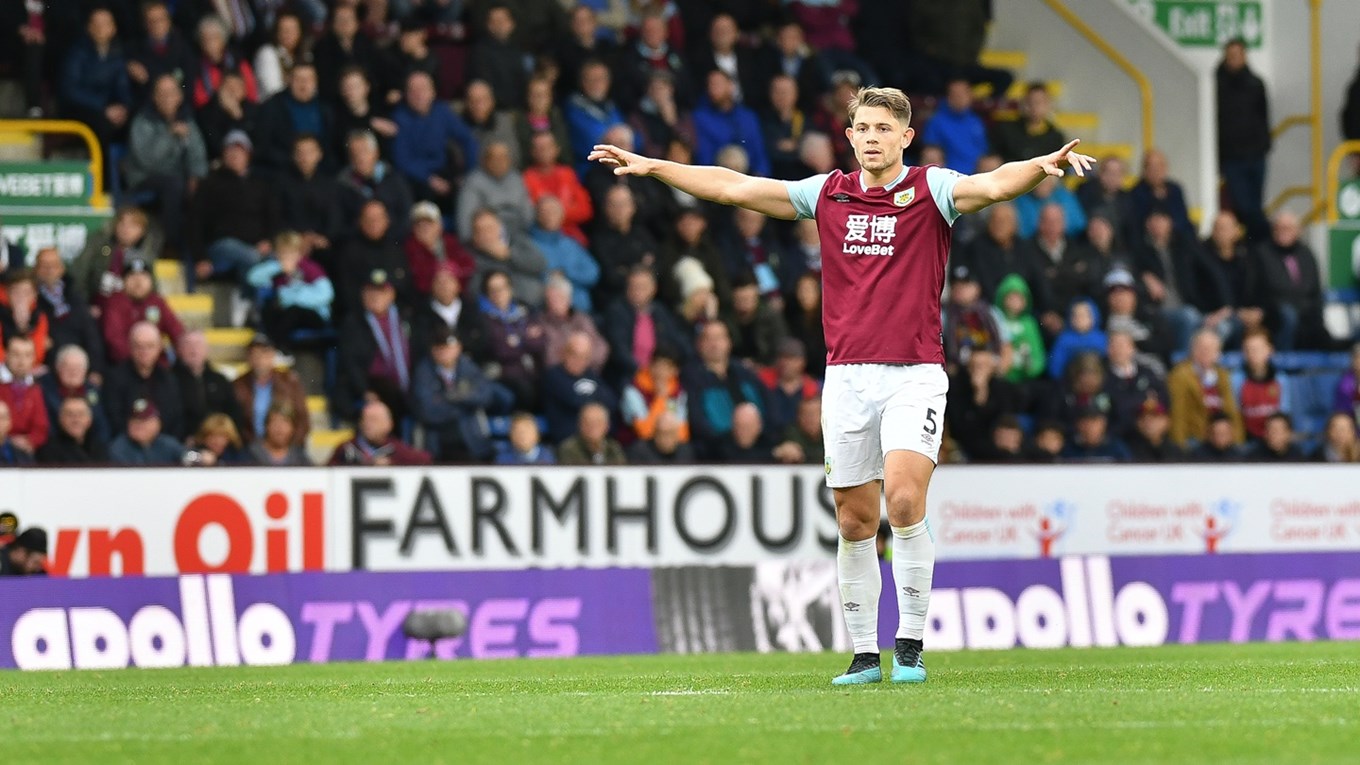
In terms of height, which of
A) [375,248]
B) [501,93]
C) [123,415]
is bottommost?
[123,415]

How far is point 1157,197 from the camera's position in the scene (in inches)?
846

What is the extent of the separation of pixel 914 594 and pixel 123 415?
336 inches

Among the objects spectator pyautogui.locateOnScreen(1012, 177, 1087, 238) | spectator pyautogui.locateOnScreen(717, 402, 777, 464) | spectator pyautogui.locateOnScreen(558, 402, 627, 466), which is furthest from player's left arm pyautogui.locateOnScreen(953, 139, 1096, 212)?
spectator pyautogui.locateOnScreen(1012, 177, 1087, 238)

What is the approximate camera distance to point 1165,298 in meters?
20.9

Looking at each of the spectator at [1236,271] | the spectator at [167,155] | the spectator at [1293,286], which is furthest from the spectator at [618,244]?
the spectator at [1293,286]

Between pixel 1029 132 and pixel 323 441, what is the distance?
7.83m

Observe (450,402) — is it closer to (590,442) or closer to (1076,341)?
(590,442)

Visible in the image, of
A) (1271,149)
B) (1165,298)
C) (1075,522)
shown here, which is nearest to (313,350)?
(1075,522)

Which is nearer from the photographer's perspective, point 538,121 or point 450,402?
point 450,402

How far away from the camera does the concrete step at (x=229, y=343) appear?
17.9m

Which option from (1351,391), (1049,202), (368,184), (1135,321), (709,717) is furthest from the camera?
(1049,202)

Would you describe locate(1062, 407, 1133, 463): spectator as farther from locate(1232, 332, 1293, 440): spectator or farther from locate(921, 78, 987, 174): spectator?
locate(921, 78, 987, 174): spectator

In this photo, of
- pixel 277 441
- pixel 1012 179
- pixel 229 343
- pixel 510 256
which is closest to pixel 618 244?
pixel 510 256

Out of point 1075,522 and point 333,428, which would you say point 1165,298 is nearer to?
point 1075,522
